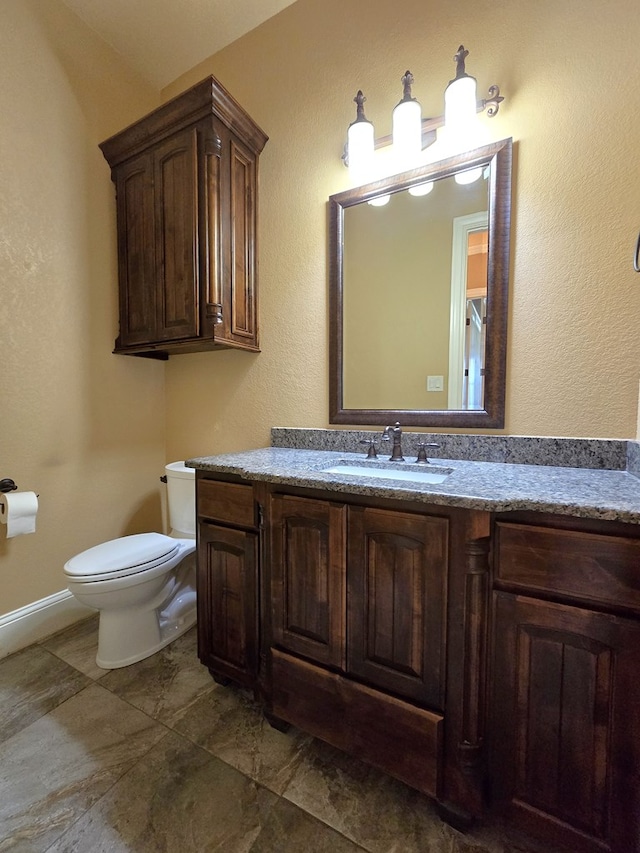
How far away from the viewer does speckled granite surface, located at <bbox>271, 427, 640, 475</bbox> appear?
118 cm

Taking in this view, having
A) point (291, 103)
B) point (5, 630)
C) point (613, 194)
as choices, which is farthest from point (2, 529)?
point (613, 194)

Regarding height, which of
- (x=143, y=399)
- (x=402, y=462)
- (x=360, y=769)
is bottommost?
(x=360, y=769)

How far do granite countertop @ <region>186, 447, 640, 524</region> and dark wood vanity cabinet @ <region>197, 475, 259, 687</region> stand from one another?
0.12 metres

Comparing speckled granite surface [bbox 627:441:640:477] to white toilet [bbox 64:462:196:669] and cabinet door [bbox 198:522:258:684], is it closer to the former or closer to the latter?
cabinet door [bbox 198:522:258:684]

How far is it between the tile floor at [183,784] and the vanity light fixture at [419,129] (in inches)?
80.7

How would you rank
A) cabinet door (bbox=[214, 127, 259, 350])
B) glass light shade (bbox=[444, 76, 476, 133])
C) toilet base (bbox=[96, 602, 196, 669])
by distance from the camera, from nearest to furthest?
glass light shade (bbox=[444, 76, 476, 133]), toilet base (bbox=[96, 602, 196, 669]), cabinet door (bbox=[214, 127, 259, 350])

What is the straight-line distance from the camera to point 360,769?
1.08m

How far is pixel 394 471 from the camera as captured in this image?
4.49 ft

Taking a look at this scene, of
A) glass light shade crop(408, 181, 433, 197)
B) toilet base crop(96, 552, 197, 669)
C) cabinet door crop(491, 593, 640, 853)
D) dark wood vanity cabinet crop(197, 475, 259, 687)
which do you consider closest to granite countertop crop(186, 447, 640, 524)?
dark wood vanity cabinet crop(197, 475, 259, 687)

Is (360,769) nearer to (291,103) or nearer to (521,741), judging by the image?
(521,741)

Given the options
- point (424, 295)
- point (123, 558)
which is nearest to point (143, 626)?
point (123, 558)

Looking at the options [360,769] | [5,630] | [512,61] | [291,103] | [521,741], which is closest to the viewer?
[521,741]

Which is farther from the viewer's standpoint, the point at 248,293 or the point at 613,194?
the point at 248,293

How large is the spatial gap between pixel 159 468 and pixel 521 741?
214cm
